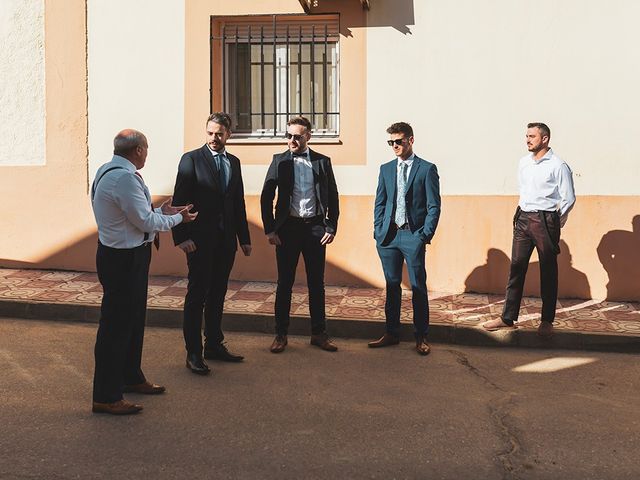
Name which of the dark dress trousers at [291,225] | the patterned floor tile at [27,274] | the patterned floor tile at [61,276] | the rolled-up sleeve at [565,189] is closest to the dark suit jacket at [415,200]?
the dark dress trousers at [291,225]

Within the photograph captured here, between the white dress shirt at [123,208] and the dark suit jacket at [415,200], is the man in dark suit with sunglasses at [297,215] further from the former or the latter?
the white dress shirt at [123,208]

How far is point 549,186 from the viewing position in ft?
22.4

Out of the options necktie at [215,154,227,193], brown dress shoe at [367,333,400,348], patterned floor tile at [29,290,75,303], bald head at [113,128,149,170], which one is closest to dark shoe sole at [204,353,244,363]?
brown dress shoe at [367,333,400,348]

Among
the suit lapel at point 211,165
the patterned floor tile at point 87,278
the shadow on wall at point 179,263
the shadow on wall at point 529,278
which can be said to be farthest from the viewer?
the shadow on wall at point 179,263

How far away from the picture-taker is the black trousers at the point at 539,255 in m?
6.85

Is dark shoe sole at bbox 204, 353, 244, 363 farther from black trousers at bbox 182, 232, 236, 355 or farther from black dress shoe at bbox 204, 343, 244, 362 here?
black trousers at bbox 182, 232, 236, 355

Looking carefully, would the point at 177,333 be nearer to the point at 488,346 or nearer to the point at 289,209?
the point at 289,209

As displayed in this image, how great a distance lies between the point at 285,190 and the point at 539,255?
2.31m

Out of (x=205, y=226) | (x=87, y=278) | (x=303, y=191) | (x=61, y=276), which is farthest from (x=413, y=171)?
(x=61, y=276)

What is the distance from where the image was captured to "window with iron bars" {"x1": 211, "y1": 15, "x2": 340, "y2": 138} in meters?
8.96

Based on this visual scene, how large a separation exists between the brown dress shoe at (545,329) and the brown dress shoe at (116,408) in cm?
364

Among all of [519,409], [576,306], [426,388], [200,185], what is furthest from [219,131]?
[576,306]

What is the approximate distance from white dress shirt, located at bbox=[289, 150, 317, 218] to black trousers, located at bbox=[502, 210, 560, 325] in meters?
1.90

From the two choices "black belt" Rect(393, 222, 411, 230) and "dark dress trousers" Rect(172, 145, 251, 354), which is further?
"black belt" Rect(393, 222, 411, 230)
